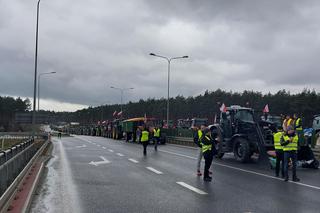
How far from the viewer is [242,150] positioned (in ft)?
62.8

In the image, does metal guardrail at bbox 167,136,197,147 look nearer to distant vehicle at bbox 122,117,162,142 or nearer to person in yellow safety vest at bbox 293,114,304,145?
distant vehicle at bbox 122,117,162,142

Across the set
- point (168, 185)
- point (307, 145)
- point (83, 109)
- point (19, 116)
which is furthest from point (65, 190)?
point (83, 109)

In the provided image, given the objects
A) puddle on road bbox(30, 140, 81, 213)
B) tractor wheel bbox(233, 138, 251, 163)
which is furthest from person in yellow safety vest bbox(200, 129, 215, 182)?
tractor wheel bbox(233, 138, 251, 163)

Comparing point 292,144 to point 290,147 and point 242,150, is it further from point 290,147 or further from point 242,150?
point 242,150

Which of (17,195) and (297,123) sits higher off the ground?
(297,123)

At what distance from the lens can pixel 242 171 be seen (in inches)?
599

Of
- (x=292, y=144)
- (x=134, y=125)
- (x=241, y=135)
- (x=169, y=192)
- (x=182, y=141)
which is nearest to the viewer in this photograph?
(x=169, y=192)

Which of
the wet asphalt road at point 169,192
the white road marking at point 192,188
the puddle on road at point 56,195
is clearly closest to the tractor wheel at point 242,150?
the wet asphalt road at point 169,192

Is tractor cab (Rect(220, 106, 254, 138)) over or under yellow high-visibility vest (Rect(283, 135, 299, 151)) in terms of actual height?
over

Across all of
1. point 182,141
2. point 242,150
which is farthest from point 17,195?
point 182,141

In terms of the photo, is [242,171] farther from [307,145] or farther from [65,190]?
[65,190]

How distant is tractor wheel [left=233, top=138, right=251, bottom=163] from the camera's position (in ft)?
61.7

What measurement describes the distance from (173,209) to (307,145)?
34.5 ft

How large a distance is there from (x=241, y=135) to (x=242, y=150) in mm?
709
